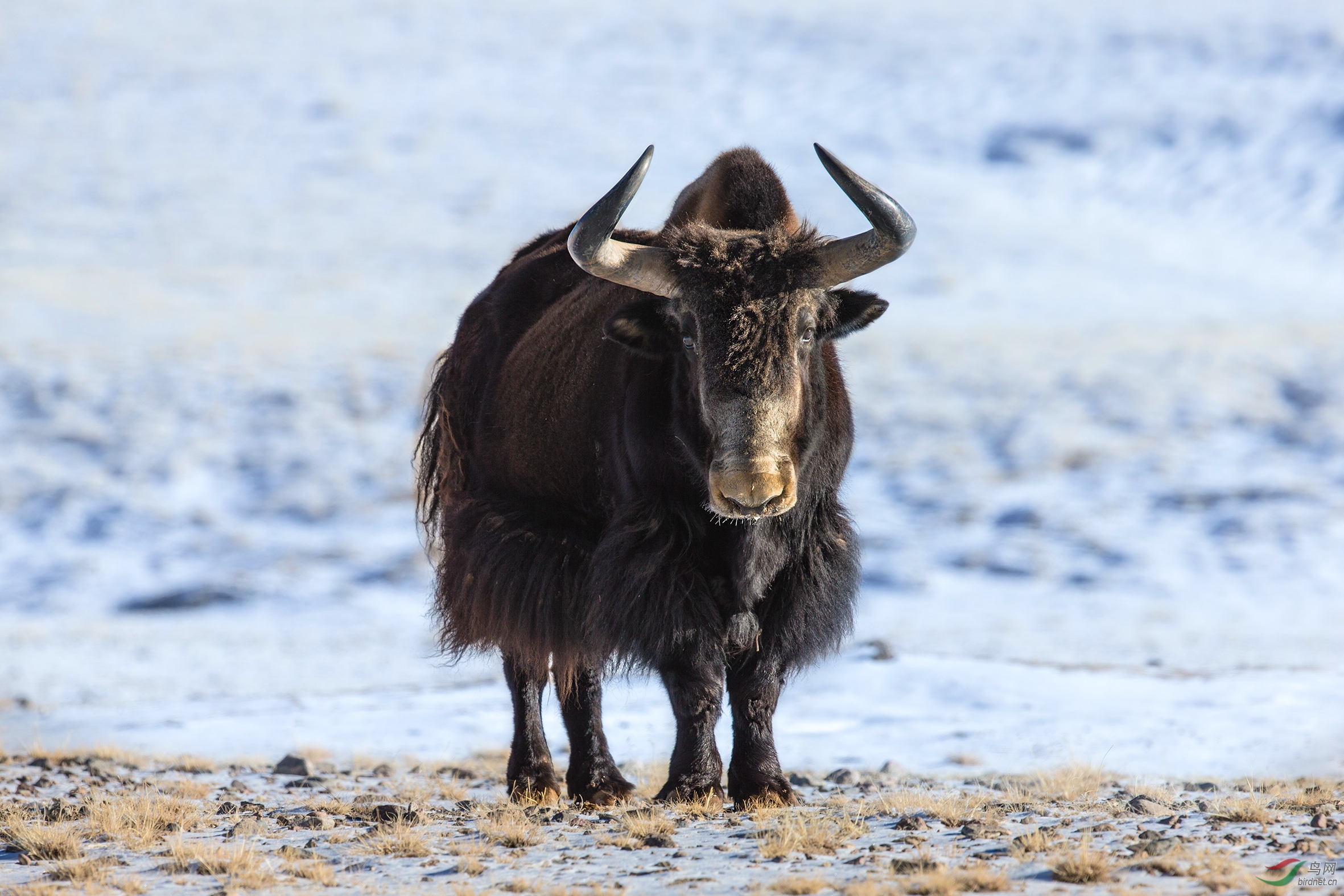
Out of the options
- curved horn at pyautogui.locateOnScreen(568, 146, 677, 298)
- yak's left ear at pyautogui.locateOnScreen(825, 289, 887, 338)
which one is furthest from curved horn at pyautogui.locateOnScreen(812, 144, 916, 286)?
curved horn at pyautogui.locateOnScreen(568, 146, 677, 298)

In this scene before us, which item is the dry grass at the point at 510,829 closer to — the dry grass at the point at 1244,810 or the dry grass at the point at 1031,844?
the dry grass at the point at 1031,844

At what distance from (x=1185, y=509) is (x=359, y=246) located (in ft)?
123

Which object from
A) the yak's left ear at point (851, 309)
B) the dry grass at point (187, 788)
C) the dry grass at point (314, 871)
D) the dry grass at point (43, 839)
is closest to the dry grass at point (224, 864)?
the dry grass at point (314, 871)

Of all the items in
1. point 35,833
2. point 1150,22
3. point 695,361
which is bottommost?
point 35,833

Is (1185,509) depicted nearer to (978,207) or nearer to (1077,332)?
(1077,332)

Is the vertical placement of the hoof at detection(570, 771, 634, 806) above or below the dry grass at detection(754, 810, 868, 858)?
below

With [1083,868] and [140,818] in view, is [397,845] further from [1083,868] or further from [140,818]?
[1083,868]

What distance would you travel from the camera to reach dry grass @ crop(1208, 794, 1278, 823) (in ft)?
14.3

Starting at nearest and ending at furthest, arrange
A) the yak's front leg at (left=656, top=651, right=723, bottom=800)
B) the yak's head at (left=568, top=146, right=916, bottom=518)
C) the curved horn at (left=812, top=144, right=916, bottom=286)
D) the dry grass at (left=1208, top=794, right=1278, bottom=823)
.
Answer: the dry grass at (left=1208, top=794, right=1278, bottom=823) → the yak's head at (left=568, top=146, right=916, bottom=518) → the curved horn at (left=812, top=144, right=916, bottom=286) → the yak's front leg at (left=656, top=651, right=723, bottom=800)

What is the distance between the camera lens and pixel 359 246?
2125 inches

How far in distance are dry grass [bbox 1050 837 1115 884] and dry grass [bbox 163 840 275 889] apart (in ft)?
7.14

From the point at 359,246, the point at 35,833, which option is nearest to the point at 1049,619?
→ the point at 35,833

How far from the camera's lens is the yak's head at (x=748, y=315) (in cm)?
469

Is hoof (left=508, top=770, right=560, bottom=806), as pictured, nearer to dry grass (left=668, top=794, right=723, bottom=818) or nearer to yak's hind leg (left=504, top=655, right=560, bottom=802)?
yak's hind leg (left=504, top=655, right=560, bottom=802)
